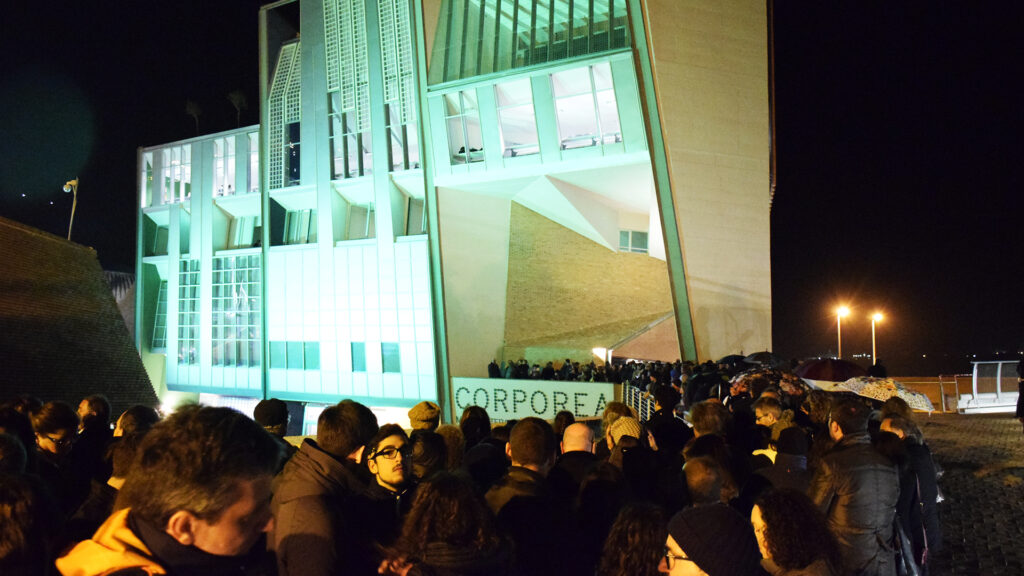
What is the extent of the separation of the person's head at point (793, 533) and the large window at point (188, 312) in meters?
30.2

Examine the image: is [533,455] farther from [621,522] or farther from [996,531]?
[996,531]

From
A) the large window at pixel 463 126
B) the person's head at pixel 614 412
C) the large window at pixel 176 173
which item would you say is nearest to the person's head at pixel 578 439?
the person's head at pixel 614 412

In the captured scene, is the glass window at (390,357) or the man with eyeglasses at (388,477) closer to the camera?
the man with eyeglasses at (388,477)

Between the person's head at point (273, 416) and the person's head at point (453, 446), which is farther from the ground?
the person's head at point (273, 416)

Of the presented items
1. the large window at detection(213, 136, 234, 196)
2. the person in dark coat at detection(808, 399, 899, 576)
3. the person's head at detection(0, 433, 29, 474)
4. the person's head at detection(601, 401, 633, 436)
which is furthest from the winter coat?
the large window at detection(213, 136, 234, 196)

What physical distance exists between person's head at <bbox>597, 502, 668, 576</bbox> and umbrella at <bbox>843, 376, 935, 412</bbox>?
8.68 metres

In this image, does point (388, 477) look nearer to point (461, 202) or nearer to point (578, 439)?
point (578, 439)

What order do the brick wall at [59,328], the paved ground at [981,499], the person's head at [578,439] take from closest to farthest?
the person's head at [578,439] < the paved ground at [981,499] < the brick wall at [59,328]

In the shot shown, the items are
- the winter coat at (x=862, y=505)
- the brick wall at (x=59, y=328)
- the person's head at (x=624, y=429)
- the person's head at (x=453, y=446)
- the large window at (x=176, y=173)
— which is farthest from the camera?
the large window at (x=176, y=173)

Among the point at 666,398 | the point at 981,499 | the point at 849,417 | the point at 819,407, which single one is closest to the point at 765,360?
the point at 981,499

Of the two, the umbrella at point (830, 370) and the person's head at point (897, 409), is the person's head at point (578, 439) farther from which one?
the umbrella at point (830, 370)

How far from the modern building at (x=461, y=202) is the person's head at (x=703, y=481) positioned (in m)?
15.7

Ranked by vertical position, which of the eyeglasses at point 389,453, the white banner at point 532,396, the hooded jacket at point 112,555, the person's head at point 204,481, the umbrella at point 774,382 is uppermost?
the person's head at point 204,481

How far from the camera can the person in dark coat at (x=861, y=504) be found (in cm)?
356
